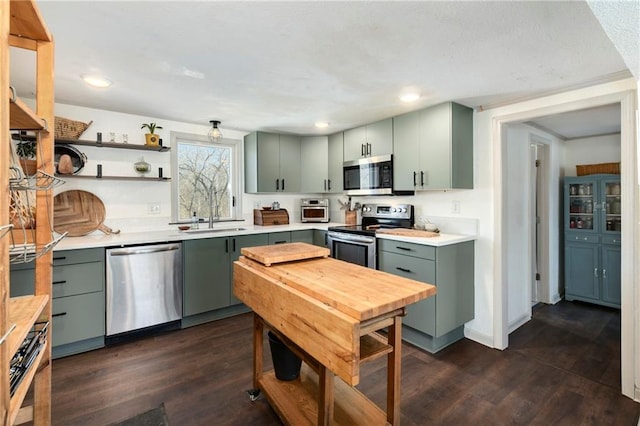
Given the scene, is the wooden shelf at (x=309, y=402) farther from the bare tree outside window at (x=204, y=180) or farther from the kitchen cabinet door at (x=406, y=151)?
the bare tree outside window at (x=204, y=180)

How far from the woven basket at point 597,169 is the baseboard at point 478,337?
107 inches

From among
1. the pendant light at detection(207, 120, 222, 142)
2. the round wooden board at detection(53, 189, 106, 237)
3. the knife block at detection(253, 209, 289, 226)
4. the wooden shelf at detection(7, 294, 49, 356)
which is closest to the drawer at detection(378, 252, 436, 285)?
the knife block at detection(253, 209, 289, 226)

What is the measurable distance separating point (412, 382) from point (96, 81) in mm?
3239

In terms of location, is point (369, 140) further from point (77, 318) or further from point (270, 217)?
point (77, 318)

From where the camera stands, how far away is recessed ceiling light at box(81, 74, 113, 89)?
2215mm

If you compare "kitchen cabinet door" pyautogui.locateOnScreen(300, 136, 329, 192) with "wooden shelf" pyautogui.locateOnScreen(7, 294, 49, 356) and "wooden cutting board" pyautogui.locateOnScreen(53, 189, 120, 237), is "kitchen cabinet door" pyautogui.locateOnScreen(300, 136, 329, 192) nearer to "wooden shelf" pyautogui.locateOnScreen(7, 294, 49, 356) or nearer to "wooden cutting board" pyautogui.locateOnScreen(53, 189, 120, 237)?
"wooden cutting board" pyautogui.locateOnScreen(53, 189, 120, 237)

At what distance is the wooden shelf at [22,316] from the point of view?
0.75m

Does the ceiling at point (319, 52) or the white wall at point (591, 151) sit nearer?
the ceiling at point (319, 52)

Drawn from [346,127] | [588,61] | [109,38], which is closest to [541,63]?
[588,61]

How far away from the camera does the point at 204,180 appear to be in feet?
12.5

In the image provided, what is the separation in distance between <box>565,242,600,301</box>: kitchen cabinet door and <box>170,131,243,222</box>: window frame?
4349mm

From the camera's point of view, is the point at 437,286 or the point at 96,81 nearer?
the point at 96,81

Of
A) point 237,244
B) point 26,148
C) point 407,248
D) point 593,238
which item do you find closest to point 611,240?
point 593,238

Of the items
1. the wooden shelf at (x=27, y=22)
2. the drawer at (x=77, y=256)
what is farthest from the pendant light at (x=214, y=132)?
the wooden shelf at (x=27, y=22)
